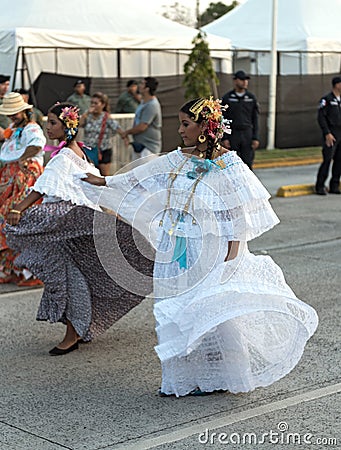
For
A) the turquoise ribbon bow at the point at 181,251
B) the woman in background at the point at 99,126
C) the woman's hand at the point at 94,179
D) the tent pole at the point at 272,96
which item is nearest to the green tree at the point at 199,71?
the tent pole at the point at 272,96

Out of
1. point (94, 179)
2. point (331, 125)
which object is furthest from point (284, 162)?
point (94, 179)

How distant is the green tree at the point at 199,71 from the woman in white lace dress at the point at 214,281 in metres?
16.1

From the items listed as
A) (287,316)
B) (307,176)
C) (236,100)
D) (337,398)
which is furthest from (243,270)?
(307,176)

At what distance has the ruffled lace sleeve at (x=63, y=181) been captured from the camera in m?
6.87

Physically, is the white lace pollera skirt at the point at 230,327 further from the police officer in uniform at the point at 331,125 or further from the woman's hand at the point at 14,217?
the police officer in uniform at the point at 331,125

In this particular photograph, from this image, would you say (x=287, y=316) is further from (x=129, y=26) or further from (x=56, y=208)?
(x=129, y=26)

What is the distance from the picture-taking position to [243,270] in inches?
226

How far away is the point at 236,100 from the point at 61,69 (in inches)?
306

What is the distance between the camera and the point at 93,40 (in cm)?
2197

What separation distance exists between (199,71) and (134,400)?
16785 mm

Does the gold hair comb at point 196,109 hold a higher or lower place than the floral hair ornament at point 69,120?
higher

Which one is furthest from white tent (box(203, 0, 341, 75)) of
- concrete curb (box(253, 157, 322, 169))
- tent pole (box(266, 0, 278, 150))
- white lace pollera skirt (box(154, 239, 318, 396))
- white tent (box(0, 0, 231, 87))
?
white lace pollera skirt (box(154, 239, 318, 396))

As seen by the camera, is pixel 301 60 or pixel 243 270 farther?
pixel 301 60

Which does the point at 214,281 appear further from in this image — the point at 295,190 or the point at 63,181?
the point at 295,190
